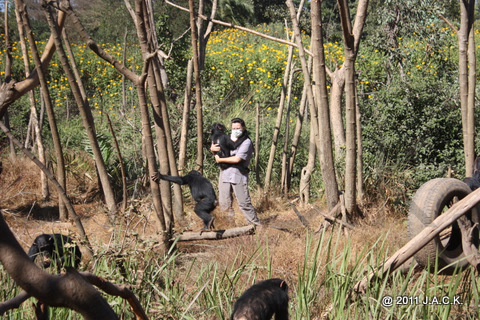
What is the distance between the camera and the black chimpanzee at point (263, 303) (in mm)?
2684

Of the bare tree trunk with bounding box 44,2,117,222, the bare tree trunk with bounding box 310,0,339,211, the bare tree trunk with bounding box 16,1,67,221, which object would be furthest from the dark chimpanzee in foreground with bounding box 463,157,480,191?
the bare tree trunk with bounding box 16,1,67,221

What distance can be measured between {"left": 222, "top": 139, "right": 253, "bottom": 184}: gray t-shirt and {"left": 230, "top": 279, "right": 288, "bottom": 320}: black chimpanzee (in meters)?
3.55

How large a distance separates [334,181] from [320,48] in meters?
1.60

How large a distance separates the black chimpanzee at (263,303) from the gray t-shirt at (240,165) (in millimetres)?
3548

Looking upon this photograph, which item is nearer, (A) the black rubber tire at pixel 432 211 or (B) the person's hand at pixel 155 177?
(A) the black rubber tire at pixel 432 211

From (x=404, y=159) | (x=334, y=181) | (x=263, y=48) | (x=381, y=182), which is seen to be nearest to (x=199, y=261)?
(x=334, y=181)

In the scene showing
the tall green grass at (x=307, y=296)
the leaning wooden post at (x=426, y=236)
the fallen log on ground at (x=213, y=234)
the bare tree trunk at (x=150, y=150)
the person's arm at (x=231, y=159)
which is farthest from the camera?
the person's arm at (x=231, y=159)

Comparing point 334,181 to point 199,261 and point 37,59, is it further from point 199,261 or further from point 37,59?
point 37,59

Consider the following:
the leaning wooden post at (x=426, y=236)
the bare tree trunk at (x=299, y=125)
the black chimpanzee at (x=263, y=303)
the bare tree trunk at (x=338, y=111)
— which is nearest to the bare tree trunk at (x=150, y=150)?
the black chimpanzee at (x=263, y=303)

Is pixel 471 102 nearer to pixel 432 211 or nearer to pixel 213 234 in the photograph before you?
pixel 432 211

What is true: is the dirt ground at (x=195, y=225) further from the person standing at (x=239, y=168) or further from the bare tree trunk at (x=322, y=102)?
the person standing at (x=239, y=168)

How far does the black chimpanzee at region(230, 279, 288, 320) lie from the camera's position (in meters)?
2.68

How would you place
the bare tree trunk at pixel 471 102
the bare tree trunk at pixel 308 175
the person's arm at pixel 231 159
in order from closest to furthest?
the bare tree trunk at pixel 471 102 < the person's arm at pixel 231 159 < the bare tree trunk at pixel 308 175

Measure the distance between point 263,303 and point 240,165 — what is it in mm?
3892
